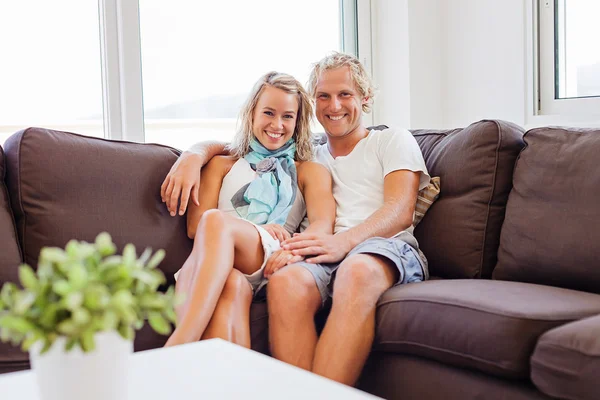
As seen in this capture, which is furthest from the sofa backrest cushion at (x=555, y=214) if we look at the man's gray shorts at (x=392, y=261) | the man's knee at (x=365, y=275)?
the man's knee at (x=365, y=275)

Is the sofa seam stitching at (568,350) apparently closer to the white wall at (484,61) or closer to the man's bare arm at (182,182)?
the man's bare arm at (182,182)

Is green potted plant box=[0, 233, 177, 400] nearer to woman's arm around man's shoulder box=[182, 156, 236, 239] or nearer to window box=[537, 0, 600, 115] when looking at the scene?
woman's arm around man's shoulder box=[182, 156, 236, 239]

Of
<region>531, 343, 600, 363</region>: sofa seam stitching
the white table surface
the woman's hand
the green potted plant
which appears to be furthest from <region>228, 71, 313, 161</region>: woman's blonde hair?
the green potted plant

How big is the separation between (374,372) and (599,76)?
1.75 m

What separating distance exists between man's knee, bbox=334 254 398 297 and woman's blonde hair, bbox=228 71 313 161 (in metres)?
0.61

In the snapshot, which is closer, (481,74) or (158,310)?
(158,310)

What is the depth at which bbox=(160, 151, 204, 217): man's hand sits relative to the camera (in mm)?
2234

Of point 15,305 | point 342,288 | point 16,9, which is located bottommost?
point 342,288

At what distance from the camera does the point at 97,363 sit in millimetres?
824

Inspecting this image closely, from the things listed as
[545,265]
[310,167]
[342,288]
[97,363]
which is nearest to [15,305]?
[97,363]

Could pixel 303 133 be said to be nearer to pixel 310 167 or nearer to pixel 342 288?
pixel 310 167

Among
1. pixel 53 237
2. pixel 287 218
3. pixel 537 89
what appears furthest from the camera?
pixel 537 89

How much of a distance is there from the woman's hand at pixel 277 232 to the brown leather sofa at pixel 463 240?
0.82 ft

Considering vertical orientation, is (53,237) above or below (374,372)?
above
